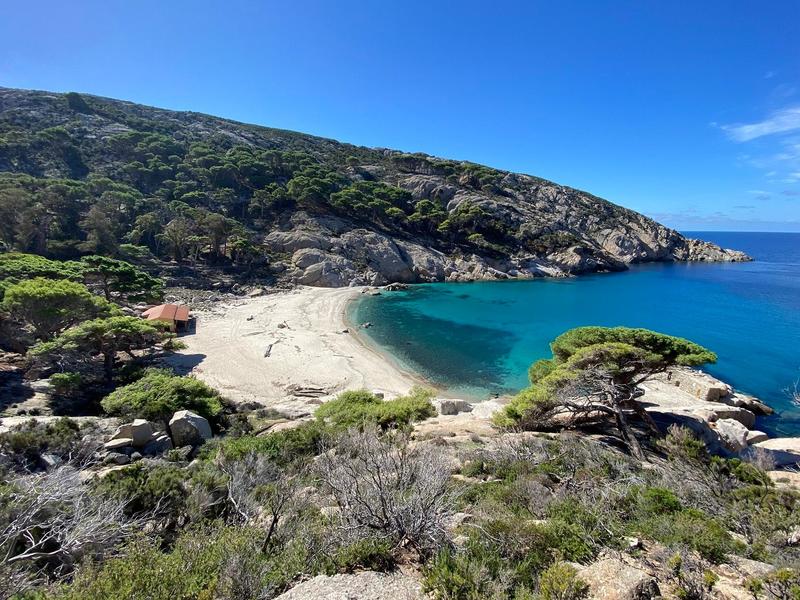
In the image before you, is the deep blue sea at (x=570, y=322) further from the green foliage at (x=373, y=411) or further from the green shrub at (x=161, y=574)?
the green shrub at (x=161, y=574)

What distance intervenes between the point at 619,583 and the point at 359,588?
10.2 ft

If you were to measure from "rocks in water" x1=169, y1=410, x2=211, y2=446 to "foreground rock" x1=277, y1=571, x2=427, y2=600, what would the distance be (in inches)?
379

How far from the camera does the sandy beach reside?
1983cm

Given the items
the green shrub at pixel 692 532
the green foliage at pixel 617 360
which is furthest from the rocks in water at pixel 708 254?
the green shrub at pixel 692 532

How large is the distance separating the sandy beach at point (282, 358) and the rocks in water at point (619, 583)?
1442 centimetres

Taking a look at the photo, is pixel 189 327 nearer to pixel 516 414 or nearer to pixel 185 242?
pixel 185 242

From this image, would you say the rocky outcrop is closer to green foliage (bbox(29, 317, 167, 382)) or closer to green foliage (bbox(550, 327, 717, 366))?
green foliage (bbox(550, 327, 717, 366))

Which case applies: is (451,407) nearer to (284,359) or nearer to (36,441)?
(284,359)

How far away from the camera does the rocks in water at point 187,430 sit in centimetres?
1234

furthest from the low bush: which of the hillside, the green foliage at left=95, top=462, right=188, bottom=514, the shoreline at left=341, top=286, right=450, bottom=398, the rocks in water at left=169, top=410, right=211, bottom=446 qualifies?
the hillside

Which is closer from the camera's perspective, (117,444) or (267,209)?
(117,444)

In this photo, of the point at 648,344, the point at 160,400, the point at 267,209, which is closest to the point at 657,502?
the point at 648,344

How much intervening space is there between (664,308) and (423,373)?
3524 cm

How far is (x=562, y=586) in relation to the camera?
13.1 feet
